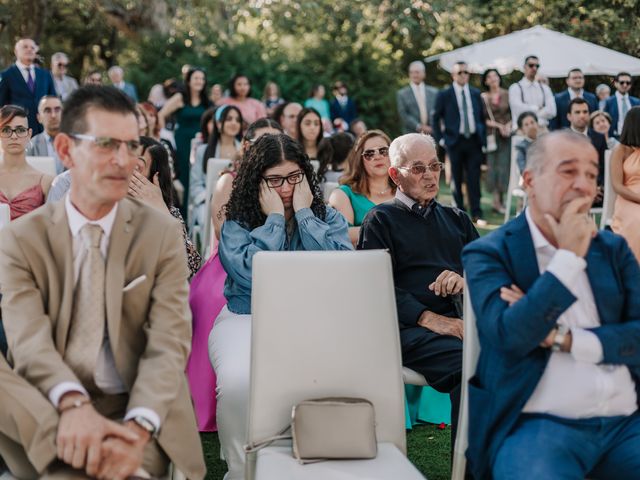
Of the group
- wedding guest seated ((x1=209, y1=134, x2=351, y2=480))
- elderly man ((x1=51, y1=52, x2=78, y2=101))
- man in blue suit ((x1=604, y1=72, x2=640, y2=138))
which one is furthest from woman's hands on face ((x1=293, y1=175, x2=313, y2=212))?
man in blue suit ((x1=604, y1=72, x2=640, y2=138))

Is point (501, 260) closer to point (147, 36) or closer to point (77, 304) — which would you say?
point (77, 304)

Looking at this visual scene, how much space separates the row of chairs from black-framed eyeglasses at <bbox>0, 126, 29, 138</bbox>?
3093 mm

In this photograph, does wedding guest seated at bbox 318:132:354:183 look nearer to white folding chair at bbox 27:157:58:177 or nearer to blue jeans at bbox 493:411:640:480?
white folding chair at bbox 27:157:58:177

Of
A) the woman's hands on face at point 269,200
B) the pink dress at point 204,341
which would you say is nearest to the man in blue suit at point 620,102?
the pink dress at point 204,341

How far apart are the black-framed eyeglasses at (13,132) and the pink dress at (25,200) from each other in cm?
39

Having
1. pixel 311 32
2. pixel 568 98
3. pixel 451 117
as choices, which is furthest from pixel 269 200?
pixel 311 32

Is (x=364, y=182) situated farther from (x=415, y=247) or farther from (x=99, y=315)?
(x=99, y=315)

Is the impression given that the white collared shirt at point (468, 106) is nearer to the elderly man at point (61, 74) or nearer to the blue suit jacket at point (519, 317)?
the elderly man at point (61, 74)

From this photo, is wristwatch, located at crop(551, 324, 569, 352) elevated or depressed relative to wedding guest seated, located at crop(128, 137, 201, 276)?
depressed

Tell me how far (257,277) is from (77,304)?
700 mm

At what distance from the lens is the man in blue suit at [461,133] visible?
1306 cm

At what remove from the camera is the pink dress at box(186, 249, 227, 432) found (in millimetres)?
4578

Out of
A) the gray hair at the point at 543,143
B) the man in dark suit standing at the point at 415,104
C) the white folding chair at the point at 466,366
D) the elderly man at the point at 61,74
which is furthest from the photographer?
the man in dark suit standing at the point at 415,104

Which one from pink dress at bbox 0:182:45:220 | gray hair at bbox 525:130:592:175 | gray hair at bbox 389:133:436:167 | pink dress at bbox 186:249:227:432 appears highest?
gray hair at bbox 525:130:592:175
